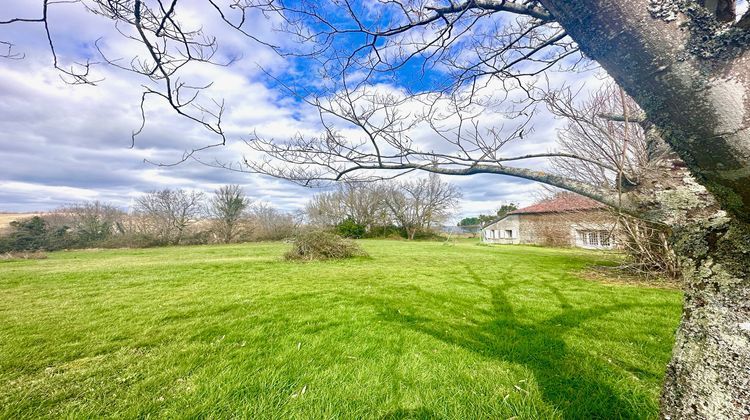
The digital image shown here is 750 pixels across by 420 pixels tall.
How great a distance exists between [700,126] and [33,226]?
138 ft

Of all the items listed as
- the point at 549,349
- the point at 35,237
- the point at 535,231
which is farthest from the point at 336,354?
the point at 35,237

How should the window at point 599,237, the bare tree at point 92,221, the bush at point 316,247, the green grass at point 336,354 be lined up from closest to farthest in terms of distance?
the green grass at point 336,354 → the window at point 599,237 → the bush at point 316,247 → the bare tree at point 92,221

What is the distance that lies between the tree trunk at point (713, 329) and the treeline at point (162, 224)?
29.7 metres

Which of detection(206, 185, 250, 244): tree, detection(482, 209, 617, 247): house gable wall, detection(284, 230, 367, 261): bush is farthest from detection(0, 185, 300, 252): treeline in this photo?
detection(482, 209, 617, 247): house gable wall

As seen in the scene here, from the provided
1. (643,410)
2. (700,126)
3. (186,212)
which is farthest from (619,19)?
(186,212)

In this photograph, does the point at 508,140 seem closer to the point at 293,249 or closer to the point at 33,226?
the point at 293,249

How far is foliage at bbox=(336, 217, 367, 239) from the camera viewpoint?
117ft

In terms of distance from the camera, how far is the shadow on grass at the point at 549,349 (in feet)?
7.43

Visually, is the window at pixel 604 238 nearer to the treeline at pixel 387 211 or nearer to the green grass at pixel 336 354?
the green grass at pixel 336 354

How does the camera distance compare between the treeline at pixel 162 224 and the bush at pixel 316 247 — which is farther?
the treeline at pixel 162 224

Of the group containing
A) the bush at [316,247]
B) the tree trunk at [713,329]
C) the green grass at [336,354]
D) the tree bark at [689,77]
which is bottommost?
the green grass at [336,354]

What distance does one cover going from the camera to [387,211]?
38094mm

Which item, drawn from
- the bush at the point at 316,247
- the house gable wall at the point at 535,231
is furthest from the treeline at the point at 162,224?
the house gable wall at the point at 535,231

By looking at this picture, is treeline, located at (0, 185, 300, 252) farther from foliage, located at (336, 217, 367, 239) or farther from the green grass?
the green grass
